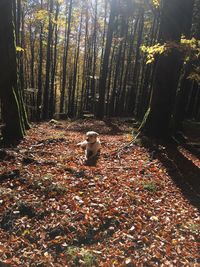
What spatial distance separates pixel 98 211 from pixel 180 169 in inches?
140

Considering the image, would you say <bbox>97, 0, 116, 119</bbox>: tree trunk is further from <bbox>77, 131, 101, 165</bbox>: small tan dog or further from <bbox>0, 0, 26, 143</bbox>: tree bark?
<bbox>77, 131, 101, 165</bbox>: small tan dog

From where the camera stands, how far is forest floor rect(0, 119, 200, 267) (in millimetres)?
4480

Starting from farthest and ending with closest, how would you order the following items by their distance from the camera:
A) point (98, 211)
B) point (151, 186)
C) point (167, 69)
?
point (167, 69) < point (151, 186) < point (98, 211)

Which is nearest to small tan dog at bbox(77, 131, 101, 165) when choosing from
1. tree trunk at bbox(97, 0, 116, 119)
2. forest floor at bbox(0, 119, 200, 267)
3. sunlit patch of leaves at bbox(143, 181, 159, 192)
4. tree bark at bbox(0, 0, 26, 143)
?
forest floor at bbox(0, 119, 200, 267)

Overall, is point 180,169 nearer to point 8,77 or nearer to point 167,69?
point 167,69

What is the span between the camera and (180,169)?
322 inches

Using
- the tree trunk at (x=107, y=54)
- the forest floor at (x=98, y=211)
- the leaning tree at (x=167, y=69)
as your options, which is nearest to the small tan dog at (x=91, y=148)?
the forest floor at (x=98, y=211)

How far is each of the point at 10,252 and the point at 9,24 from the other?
7.75m

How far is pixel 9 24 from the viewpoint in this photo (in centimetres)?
957

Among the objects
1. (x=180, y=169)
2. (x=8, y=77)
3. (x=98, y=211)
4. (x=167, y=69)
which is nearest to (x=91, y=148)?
(x=180, y=169)

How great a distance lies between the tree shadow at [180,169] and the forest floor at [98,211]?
0.09ft

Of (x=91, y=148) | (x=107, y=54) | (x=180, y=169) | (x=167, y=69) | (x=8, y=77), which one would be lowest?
(x=180, y=169)

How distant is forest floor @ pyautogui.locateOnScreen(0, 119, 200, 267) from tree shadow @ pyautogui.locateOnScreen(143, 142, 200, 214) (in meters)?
0.03

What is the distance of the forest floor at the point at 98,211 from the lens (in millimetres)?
4480
